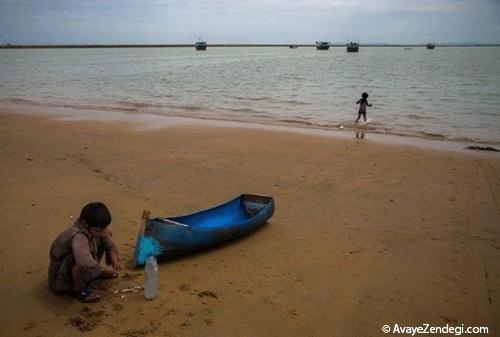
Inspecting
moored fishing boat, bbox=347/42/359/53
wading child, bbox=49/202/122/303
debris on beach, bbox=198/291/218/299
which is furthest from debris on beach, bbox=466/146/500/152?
moored fishing boat, bbox=347/42/359/53

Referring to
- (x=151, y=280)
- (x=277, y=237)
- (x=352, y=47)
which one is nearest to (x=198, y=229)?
(x=151, y=280)

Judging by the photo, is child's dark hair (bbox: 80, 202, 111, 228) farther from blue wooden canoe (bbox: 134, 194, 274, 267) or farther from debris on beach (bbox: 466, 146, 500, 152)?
debris on beach (bbox: 466, 146, 500, 152)

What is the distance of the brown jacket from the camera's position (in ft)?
12.9

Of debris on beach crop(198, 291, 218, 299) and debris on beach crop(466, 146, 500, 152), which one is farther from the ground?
debris on beach crop(466, 146, 500, 152)

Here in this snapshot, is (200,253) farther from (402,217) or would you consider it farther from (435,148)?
(435,148)

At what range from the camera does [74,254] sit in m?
3.93

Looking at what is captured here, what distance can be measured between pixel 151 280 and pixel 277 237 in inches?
92.0

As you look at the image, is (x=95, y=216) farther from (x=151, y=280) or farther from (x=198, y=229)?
(x=198, y=229)

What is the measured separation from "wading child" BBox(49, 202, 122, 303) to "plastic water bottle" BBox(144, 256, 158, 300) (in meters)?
0.33

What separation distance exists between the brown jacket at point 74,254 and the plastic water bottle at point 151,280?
0.44 meters

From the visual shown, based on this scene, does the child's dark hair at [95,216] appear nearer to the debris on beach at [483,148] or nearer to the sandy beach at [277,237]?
the sandy beach at [277,237]

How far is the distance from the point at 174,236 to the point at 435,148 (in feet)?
33.9

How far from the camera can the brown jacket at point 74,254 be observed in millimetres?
3937

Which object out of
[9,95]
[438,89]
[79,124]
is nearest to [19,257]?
[79,124]
